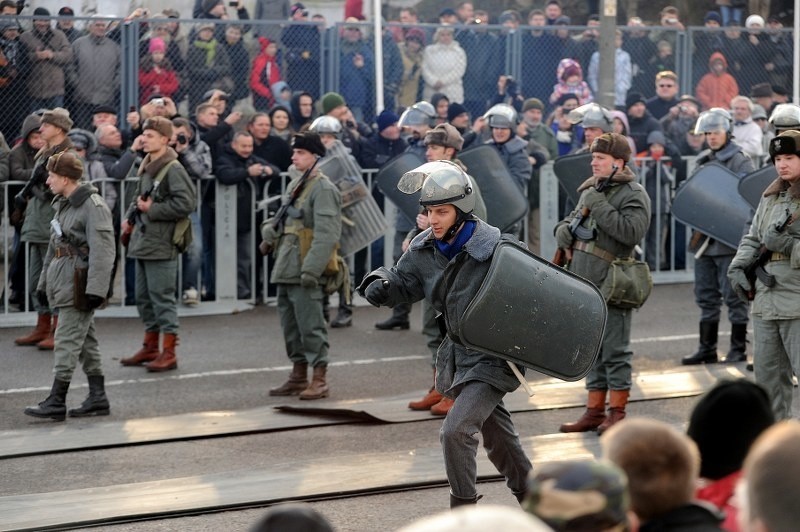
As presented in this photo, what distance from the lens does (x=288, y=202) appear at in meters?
9.23

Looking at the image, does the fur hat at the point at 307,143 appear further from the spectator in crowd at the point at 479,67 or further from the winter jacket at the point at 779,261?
the spectator in crowd at the point at 479,67

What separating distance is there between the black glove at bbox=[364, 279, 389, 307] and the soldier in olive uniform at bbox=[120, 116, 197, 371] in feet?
13.1

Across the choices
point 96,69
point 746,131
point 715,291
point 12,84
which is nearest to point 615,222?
point 715,291

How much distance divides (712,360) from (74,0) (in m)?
7.46

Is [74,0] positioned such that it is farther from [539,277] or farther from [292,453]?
[539,277]

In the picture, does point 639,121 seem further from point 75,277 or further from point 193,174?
point 75,277

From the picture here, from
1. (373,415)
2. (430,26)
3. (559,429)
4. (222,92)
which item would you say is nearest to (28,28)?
(222,92)

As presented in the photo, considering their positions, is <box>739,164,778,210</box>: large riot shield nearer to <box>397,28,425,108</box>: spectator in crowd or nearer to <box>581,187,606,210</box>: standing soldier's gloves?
<box>581,187,606,210</box>: standing soldier's gloves

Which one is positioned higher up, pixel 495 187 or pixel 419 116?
pixel 419 116

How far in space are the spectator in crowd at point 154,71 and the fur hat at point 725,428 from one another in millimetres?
10266

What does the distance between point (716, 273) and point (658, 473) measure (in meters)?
7.40

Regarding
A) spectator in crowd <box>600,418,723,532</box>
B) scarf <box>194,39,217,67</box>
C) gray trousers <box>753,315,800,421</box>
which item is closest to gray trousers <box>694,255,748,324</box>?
gray trousers <box>753,315,800,421</box>

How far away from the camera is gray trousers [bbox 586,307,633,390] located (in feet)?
26.6

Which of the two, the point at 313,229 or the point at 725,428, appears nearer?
the point at 725,428
